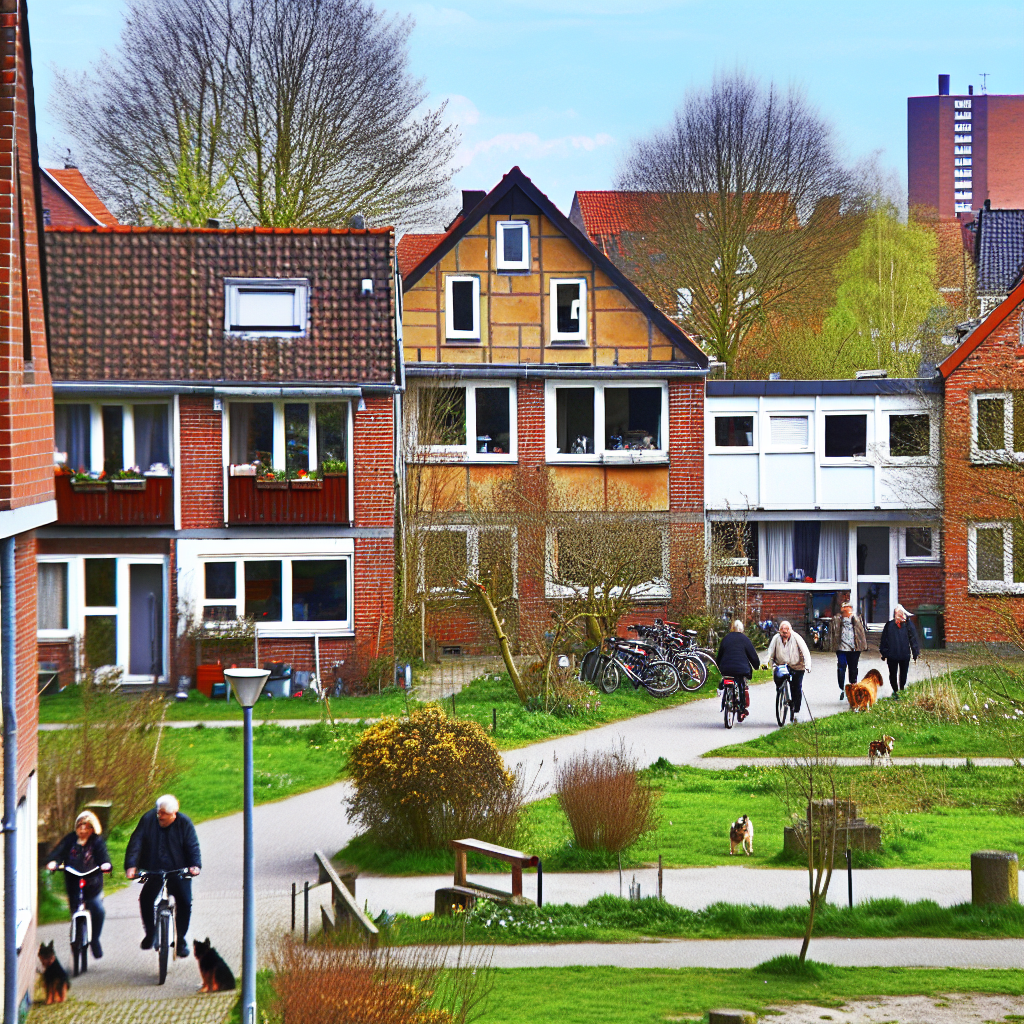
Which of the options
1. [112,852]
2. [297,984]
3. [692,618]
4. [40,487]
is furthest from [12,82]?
[692,618]

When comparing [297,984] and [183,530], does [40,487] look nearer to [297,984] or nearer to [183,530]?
[297,984]

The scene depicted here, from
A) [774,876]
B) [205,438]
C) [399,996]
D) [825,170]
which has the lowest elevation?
[774,876]

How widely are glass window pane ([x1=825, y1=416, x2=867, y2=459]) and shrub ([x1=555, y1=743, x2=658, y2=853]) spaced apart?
17126mm

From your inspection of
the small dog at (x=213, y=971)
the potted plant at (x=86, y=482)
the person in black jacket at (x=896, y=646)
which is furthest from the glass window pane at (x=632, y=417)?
the small dog at (x=213, y=971)

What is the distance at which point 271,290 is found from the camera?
25.5 meters

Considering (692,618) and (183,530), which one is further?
(692,618)

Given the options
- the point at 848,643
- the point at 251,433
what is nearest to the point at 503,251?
the point at 251,433

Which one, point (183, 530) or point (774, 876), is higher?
point (183, 530)

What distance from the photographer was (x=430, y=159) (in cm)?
3888

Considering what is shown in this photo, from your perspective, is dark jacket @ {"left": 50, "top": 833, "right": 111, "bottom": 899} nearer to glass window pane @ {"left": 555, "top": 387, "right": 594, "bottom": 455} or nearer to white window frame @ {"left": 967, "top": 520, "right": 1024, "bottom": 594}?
glass window pane @ {"left": 555, "top": 387, "right": 594, "bottom": 455}

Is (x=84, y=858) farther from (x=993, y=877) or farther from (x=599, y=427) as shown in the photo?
(x=599, y=427)

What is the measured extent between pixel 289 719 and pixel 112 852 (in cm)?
787

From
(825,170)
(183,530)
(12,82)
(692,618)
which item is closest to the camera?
(12,82)

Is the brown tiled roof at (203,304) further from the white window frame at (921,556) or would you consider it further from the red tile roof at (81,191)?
the red tile roof at (81,191)
